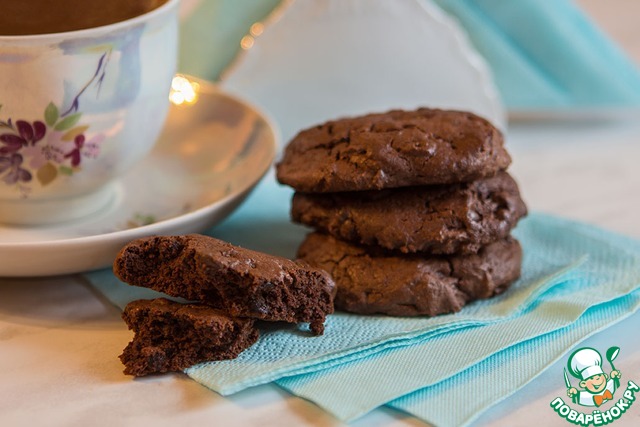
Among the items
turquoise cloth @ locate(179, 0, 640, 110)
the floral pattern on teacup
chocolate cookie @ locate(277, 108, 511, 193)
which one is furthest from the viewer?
turquoise cloth @ locate(179, 0, 640, 110)

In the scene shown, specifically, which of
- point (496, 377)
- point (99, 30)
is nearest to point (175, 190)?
point (99, 30)

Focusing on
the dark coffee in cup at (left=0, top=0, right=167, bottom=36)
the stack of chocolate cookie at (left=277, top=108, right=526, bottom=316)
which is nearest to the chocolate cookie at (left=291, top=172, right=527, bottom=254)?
the stack of chocolate cookie at (left=277, top=108, right=526, bottom=316)

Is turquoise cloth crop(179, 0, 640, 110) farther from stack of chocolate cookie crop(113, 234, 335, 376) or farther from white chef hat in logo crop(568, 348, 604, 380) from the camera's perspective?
white chef hat in logo crop(568, 348, 604, 380)

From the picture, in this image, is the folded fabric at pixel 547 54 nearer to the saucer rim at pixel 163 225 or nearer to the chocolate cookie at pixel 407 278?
the saucer rim at pixel 163 225

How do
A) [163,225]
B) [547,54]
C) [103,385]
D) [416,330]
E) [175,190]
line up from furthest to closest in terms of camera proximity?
[547,54], [175,190], [163,225], [416,330], [103,385]

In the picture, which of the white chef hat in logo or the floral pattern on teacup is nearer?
the white chef hat in logo

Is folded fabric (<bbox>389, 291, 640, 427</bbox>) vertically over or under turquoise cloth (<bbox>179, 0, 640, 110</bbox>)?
under

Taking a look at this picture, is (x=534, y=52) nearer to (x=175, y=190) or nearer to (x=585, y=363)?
(x=175, y=190)
